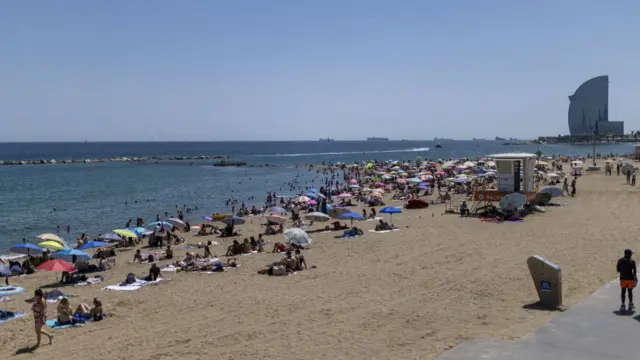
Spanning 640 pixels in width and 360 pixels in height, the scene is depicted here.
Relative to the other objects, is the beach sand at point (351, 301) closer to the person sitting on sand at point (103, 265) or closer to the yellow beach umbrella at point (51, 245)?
the person sitting on sand at point (103, 265)

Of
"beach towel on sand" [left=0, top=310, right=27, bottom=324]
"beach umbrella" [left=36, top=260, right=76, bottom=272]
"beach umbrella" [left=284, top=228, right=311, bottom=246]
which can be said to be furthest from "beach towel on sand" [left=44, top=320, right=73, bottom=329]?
"beach umbrella" [left=284, top=228, right=311, bottom=246]

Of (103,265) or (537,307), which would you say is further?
(103,265)

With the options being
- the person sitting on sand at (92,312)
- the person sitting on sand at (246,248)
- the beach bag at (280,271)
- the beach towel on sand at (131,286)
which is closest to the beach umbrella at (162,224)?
the person sitting on sand at (246,248)

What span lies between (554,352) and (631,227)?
14.8m

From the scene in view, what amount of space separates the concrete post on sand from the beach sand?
1.25ft

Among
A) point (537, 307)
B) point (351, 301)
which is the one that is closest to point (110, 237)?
point (351, 301)

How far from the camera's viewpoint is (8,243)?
25.6 meters

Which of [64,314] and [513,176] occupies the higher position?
[513,176]

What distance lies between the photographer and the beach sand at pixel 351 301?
30.0 feet

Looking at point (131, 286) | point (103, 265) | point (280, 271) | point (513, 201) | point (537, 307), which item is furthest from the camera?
point (513, 201)

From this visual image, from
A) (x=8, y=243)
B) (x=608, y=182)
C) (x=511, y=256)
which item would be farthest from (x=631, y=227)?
(x=8, y=243)

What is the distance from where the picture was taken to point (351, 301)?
11750 millimetres

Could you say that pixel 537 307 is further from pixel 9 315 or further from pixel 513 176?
pixel 513 176

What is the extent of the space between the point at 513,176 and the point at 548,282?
1674 cm
